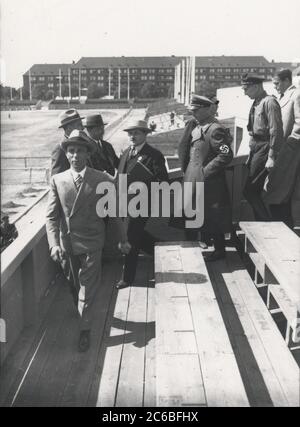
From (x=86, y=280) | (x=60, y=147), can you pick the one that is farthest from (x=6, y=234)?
(x=86, y=280)

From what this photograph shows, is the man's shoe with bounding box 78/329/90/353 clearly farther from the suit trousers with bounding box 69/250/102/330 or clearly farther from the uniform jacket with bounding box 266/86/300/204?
the uniform jacket with bounding box 266/86/300/204

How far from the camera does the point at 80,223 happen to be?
13.1 ft

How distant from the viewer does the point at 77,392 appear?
3371 millimetres

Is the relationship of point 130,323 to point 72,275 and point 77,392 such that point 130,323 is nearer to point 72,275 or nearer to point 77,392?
point 72,275

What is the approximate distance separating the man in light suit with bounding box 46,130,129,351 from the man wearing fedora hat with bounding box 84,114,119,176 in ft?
4.25

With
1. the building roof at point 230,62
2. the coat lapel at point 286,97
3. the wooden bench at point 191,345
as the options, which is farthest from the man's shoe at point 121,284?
the building roof at point 230,62

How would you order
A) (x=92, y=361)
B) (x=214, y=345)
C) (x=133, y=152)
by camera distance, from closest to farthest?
(x=214, y=345)
(x=92, y=361)
(x=133, y=152)

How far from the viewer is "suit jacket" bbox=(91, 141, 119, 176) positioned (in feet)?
17.5

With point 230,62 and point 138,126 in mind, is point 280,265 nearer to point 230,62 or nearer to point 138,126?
point 138,126

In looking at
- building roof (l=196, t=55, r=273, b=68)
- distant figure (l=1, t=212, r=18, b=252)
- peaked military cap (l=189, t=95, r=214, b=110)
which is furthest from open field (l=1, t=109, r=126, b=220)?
building roof (l=196, t=55, r=273, b=68)

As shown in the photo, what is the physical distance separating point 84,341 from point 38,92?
167m

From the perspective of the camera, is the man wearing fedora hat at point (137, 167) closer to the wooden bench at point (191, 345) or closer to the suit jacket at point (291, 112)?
the wooden bench at point (191, 345)

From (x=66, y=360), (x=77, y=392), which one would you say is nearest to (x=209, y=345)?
(x=77, y=392)

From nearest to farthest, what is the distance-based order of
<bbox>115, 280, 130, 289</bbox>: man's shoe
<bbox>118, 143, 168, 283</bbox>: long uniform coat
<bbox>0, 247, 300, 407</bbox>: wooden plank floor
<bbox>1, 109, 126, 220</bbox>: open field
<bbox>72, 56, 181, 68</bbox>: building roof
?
<bbox>0, 247, 300, 407</bbox>: wooden plank floor → <bbox>118, 143, 168, 283</bbox>: long uniform coat → <bbox>115, 280, 130, 289</bbox>: man's shoe → <bbox>1, 109, 126, 220</bbox>: open field → <bbox>72, 56, 181, 68</bbox>: building roof
